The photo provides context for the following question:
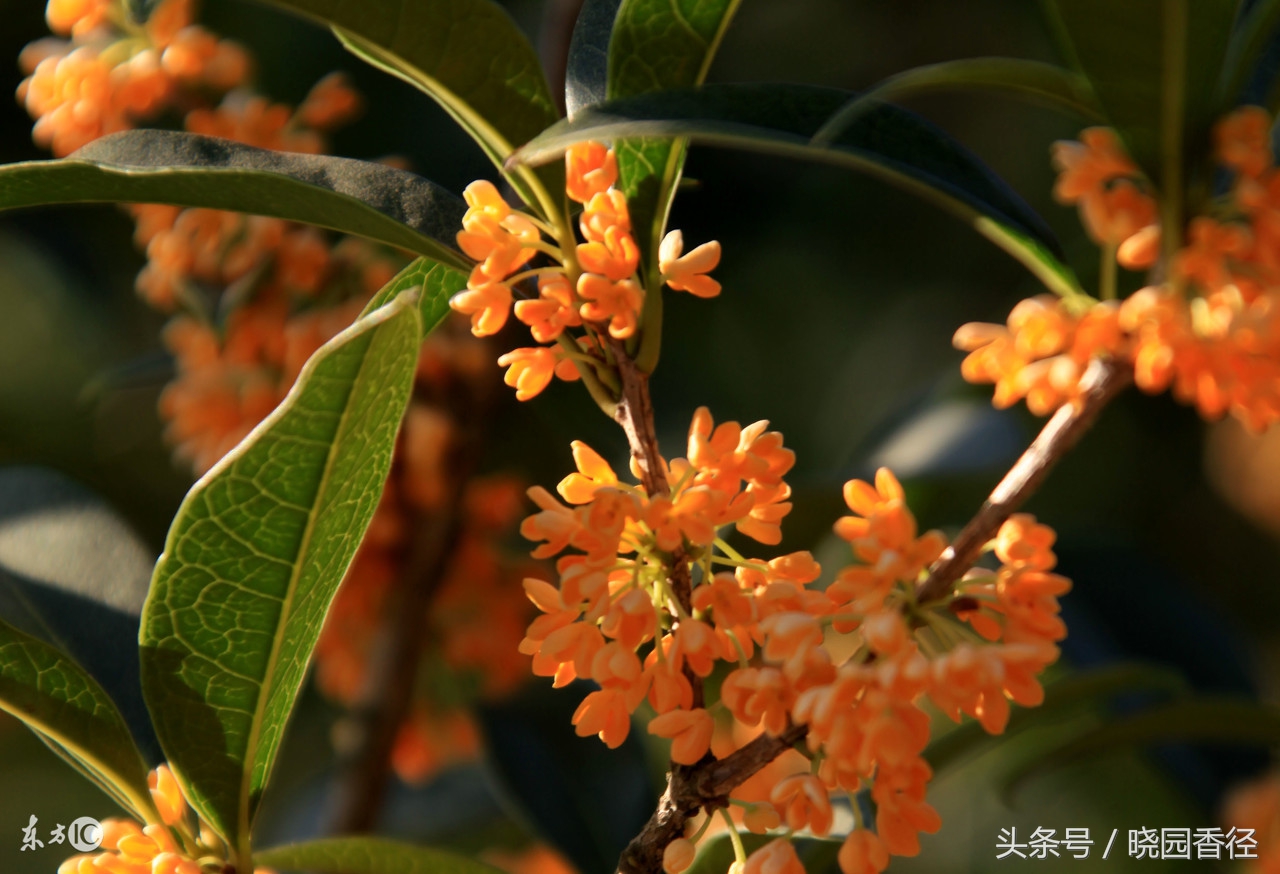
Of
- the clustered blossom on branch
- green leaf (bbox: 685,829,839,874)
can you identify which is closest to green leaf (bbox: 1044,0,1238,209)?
the clustered blossom on branch

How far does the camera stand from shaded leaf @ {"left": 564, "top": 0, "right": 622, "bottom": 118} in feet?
3.01

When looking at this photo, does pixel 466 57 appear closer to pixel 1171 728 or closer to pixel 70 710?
pixel 70 710

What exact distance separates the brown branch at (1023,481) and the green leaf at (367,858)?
1.58ft

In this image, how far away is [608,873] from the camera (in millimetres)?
1577

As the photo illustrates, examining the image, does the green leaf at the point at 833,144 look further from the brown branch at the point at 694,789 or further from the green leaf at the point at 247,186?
the brown branch at the point at 694,789

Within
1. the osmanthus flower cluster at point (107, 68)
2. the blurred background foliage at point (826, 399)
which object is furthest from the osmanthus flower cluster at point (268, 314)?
the blurred background foliage at point (826, 399)

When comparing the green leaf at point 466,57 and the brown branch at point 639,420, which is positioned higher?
the green leaf at point 466,57

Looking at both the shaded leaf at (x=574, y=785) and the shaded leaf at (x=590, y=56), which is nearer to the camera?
the shaded leaf at (x=590, y=56)

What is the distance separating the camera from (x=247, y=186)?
2.57 ft

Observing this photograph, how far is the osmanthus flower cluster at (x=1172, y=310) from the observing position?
0.78 meters

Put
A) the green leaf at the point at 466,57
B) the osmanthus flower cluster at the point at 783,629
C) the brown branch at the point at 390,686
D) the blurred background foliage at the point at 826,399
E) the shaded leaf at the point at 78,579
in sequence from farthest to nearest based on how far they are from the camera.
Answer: the blurred background foliage at the point at 826,399
the brown branch at the point at 390,686
the shaded leaf at the point at 78,579
the green leaf at the point at 466,57
the osmanthus flower cluster at the point at 783,629

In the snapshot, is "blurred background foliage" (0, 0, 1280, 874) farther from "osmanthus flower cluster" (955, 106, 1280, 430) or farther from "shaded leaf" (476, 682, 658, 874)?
"osmanthus flower cluster" (955, 106, 1280, 430)

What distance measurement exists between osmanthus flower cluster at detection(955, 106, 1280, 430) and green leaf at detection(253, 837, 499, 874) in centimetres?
61

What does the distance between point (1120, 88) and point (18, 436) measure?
126 inches
